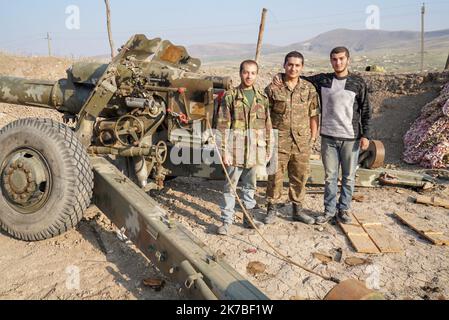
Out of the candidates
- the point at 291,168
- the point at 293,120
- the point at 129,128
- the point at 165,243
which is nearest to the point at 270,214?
the point at 291,168

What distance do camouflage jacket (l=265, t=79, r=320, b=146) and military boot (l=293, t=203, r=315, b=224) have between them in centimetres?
79

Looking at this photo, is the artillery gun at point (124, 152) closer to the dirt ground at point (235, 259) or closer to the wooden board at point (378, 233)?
the dirt ground at point (235, 259)

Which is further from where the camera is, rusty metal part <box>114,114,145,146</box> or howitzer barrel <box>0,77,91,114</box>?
howitzer barrel <box>0,77,91,114</box>

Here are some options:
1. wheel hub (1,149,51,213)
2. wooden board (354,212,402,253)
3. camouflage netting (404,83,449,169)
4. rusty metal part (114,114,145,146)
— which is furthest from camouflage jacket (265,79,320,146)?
camouflage netting (404,83,449,169)

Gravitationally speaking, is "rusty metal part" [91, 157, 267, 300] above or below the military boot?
above

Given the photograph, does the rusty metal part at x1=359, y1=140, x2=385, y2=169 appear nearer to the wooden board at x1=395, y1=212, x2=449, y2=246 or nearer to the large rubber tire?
the wooden board at x1=395, y1=212, x2=449, y2=246

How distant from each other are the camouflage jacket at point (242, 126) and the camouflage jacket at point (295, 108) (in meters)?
0.20

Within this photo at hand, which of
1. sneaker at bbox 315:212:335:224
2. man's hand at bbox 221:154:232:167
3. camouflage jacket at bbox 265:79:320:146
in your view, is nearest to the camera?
man's hand at bbox 221:154:232:167

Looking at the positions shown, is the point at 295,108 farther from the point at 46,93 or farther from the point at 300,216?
the point at 46,93

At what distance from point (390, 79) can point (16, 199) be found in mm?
9602

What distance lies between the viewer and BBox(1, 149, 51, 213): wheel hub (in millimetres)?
3477

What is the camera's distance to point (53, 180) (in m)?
3.43
